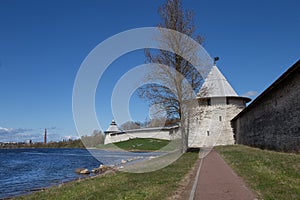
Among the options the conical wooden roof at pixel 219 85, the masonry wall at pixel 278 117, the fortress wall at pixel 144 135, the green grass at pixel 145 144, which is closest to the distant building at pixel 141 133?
the fortress wall at pixel 144 135

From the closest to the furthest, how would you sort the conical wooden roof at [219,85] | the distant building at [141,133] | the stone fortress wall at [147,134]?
the conical wooden roof at [219,85], the stone fortress wall at [147,134], the distant building at [141,133]

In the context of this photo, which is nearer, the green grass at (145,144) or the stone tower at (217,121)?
the stone tower at (217,121)

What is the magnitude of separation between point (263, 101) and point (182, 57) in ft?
22.5

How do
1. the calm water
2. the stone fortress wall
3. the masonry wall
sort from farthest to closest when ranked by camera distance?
the stone fortress wall → the masonry wall → the calm water

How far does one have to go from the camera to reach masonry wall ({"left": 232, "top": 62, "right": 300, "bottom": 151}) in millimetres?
14047

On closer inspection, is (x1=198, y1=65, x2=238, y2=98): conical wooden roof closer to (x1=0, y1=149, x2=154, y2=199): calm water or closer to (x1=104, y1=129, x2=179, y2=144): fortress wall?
(x1=104, y1=129, x2=179, y2=144): fortress wall

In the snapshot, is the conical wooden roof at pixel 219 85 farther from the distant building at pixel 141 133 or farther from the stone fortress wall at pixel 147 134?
the distant building at pixel 141 133

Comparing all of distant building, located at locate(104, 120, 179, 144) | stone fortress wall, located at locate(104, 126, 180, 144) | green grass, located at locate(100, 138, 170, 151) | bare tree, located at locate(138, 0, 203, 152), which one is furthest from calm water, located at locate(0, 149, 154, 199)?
green grass, located at locate(100, 138, 170, 151)

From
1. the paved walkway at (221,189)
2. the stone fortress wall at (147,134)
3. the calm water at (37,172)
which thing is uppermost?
the stone fortress wall at (147,134)

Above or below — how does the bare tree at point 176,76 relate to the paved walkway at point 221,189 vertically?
above

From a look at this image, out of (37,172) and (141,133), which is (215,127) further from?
(141,133)

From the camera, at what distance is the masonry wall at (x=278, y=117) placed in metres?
14.0

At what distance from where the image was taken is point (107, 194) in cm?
700

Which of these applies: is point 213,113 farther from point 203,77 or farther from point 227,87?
point 203,77
